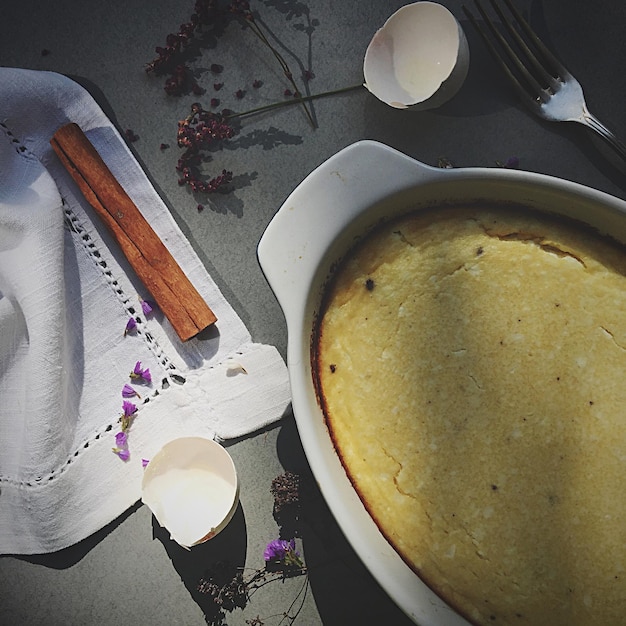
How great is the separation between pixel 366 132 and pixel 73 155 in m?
0.65

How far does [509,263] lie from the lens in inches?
47.3

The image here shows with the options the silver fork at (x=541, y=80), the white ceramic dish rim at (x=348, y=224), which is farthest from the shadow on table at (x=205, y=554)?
the silver fork at (x=541, y=80)

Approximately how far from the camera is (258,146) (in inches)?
59.6

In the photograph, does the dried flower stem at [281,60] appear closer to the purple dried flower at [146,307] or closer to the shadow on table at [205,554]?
the purple dried flower at [146,307]

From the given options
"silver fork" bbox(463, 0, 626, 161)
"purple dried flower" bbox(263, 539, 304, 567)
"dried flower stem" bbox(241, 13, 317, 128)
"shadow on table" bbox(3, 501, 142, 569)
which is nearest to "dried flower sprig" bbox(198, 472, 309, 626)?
"purple dried flower" bbox(263, 539, 304, 567)

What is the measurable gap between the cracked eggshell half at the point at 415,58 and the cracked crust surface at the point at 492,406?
0.31 meters

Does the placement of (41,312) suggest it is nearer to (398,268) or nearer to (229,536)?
(229,536)

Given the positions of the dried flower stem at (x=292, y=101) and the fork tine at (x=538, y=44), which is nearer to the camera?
the fork tine at (x=538, y=44)

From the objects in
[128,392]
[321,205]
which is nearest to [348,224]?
[321,205]

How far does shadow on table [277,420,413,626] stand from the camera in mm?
1387

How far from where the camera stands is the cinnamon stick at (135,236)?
1.44 meters

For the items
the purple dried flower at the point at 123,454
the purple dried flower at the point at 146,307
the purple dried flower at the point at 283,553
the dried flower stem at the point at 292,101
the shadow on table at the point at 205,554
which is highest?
the dried flower stem at the point at 292,101

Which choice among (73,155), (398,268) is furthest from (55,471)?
(398,268)

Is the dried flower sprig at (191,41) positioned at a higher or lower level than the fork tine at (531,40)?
higher
